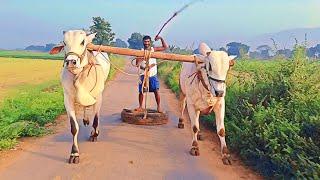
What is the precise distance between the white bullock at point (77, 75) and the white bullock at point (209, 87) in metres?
1.53

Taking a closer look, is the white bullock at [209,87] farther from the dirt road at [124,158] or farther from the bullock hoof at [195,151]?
the dirt road at [124,158]

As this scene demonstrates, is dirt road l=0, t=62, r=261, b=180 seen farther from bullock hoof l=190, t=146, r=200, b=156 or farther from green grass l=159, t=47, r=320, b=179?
green grass l=159, t=47, r=320, b=179

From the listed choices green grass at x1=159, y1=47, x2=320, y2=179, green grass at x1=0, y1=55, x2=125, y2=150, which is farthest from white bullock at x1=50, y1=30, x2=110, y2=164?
green grass at x1=159, y1=47, x2=320, y2=179

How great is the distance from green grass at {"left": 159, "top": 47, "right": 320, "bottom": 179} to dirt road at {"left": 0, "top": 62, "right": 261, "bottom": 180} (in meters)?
0.38

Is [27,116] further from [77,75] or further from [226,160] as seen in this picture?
[226,160]

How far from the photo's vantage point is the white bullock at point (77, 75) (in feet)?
20.3

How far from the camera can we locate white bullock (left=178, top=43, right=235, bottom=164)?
6.16 metres

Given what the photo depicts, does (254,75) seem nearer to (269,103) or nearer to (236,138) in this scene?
(269,103)

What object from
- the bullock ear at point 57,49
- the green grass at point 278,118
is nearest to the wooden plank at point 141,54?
the bullock ear at point 57,49

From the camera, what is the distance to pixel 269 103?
782 centimetres

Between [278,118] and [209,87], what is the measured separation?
1172mm

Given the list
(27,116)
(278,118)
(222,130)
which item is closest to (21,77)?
(27,116)

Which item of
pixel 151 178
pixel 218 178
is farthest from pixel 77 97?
pixel 218 178

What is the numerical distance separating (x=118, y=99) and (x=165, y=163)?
820cm
